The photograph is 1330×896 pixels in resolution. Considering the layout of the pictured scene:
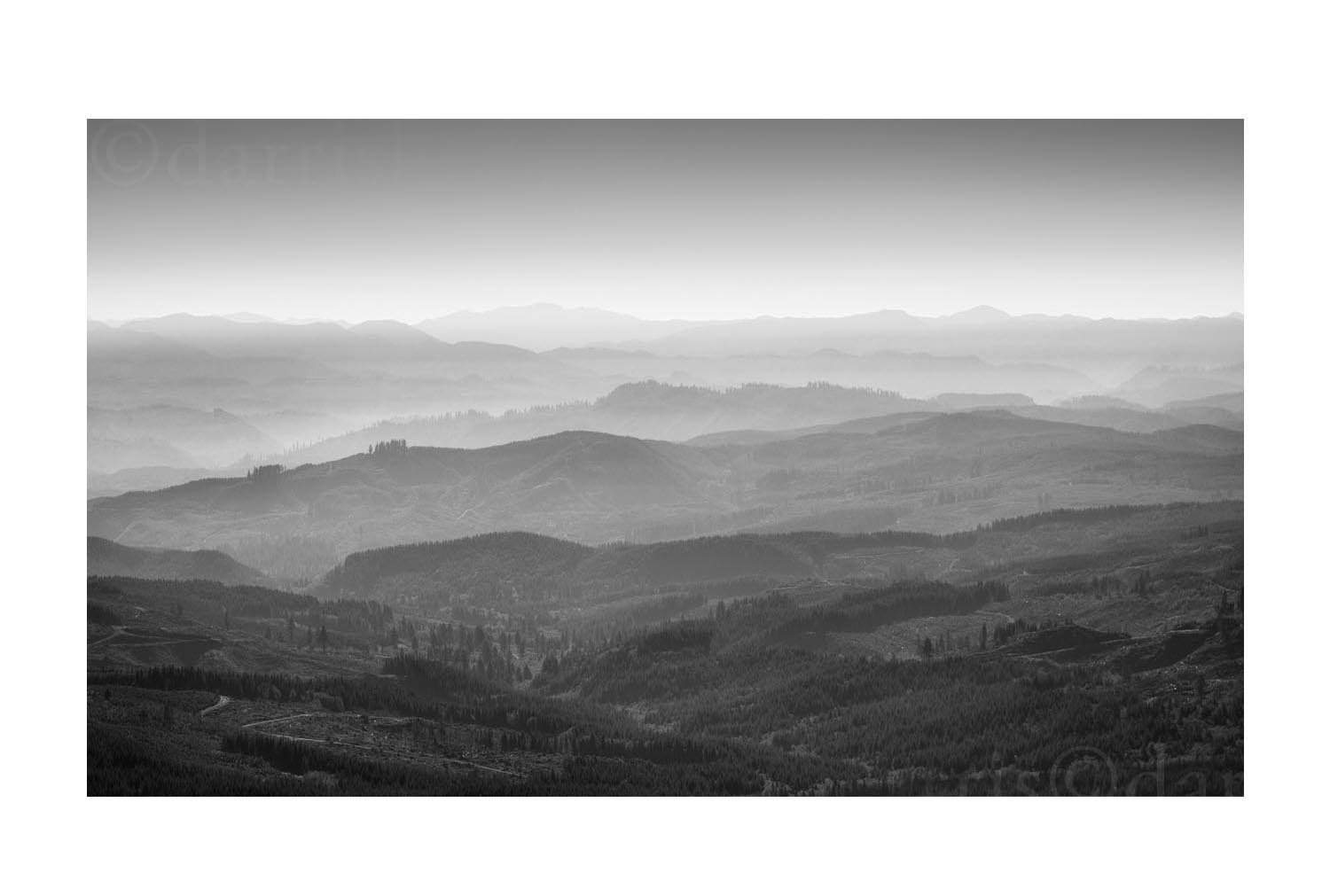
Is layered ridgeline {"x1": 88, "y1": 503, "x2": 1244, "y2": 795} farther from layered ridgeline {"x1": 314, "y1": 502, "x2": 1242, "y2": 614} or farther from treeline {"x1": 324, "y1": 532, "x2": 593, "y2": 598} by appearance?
treeline {"x1": 324, "y1": 532, "x2": 593, "y2": 598}

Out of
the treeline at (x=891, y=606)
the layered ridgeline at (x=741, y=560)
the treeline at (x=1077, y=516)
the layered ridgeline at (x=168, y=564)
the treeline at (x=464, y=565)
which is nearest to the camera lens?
the treeline at (x=891, y=606)

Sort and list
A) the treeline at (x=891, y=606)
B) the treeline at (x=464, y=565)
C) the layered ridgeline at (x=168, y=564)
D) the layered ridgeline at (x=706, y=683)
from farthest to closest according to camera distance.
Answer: the layered ridgeline at (x=168, y=564) → the treeline at (x=464, y=565) → the treeline at (x=891, y=606) → the layered ridgeline at (x=706, y=683)

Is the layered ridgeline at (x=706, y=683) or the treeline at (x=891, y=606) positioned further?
the treeline at (x=891, y=606)

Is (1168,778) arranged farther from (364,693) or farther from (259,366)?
(259,366)

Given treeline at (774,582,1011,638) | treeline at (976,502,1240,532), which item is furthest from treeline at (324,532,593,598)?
treeline at (976,502,1240,532)

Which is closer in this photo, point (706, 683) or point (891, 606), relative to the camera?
point (706, 683)

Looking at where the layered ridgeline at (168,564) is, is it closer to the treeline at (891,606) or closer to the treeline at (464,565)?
the treeline at (464,565)

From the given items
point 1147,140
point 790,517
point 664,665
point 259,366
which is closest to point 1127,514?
point 790,517

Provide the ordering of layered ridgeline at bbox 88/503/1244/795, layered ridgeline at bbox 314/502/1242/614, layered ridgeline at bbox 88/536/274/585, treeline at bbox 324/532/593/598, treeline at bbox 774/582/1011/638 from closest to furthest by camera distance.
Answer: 1. layered ridgeline at bbox 88/503/1244/795
2. treeline at bbox 774/582/1011/638
3. layered ridgeline at bbox 314/502/1242/614
4. treeline at bbox 324/532/593/598
5. layered ridgeline at bbox 88/536/274/585

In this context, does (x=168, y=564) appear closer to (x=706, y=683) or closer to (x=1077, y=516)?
(x=706, y=683)

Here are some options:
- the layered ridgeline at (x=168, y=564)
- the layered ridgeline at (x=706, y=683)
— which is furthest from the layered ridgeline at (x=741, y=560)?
the layered ridgeline at (x=168, y=564)

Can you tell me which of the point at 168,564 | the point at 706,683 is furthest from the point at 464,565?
the point at 706,683

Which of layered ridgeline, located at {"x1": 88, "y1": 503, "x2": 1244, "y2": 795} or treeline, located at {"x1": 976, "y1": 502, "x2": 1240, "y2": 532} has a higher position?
treeline, located at {"x1": 976, "y1": 502, "x2": 1240, "y2": 532}
